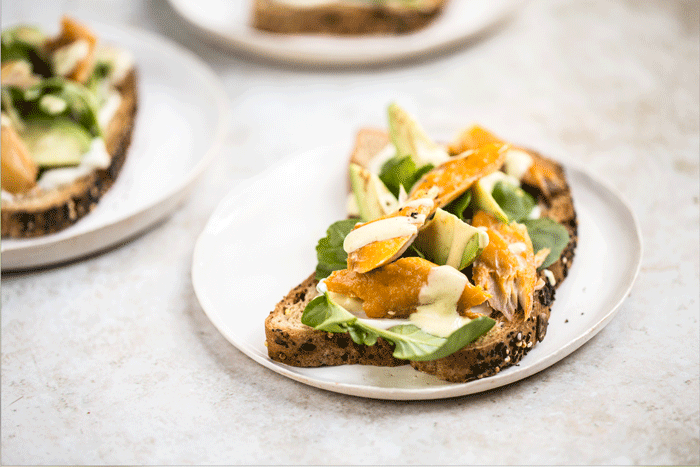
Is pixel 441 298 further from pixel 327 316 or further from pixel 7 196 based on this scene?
pixel 7 196

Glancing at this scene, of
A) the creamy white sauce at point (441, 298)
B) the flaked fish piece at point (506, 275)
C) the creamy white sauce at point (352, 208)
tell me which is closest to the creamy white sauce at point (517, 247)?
the flaked fish piece at point (506, 275)

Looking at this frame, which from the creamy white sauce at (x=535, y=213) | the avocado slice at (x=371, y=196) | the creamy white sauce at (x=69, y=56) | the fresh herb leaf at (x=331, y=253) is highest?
the creamy white sauce at (x=69, y=56)

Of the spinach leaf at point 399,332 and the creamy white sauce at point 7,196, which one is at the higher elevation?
the spinach leaf at point 399,332

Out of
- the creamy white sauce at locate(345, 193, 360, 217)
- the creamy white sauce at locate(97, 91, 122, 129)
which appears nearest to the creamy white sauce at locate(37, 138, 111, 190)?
the creamy white sauce at locate(97, 91, 122, 129)

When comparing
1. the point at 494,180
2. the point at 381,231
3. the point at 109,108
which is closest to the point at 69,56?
the point at 109,108

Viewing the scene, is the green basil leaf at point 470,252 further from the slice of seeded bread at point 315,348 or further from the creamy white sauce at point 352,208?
the creamy white sauce at point 352,208

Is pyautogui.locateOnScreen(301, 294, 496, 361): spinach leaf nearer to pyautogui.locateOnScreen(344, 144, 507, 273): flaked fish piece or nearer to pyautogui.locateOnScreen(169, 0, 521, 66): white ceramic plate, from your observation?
pyautogui.locateOnScreen(344, 144, 507, 273): flaked fish piece
